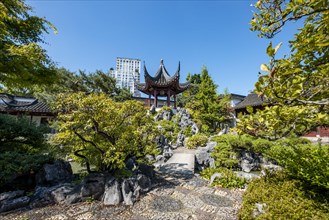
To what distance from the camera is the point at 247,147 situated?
8.66m

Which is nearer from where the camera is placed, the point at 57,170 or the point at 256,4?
the point at 256,4

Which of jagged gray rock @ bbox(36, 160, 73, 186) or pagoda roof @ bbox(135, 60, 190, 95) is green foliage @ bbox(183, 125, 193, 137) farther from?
jagged gray rock @ bbox(36, 160, 73, 186)

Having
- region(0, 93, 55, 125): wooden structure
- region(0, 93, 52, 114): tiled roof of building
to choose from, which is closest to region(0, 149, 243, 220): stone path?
region(0, 93, 55, 125): wooden structure

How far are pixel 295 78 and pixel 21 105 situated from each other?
804 inches

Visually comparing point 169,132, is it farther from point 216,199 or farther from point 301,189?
point 301,189

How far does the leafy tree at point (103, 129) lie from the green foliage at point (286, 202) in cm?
347

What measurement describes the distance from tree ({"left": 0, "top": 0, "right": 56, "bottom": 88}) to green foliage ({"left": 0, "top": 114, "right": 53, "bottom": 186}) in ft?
5.12

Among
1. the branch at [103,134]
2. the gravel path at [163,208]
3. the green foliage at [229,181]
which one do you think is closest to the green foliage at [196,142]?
the green foliage at [229,181]

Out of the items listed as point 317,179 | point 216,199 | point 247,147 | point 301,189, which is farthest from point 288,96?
point 247,147

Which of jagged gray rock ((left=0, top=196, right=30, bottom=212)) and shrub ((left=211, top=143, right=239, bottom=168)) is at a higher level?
shrub ((left=211, top=143, right=239, bottom=168))

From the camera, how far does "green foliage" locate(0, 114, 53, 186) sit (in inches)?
193

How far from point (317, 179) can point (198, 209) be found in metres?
2.73

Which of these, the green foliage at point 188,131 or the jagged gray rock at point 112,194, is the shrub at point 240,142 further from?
the jagged gray rock at point 112,194

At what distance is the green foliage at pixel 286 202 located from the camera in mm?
2564
